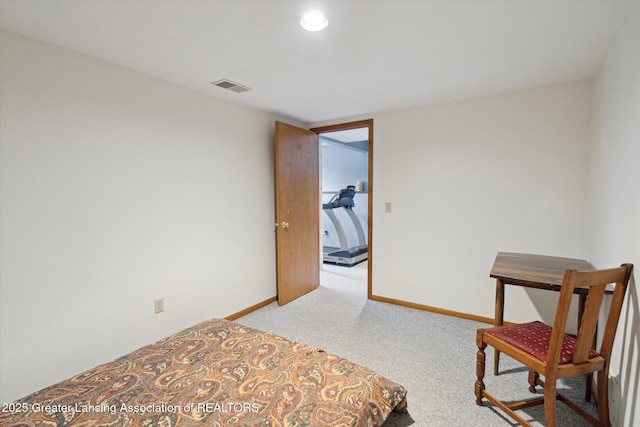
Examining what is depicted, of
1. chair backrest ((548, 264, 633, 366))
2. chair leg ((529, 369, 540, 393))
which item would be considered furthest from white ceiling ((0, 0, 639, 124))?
chair leg ((529, 369, 540, 393))

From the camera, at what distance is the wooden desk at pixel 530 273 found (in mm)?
1815

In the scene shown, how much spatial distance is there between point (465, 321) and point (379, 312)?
0.85 metres

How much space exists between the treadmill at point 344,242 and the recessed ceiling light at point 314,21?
13.4 ft

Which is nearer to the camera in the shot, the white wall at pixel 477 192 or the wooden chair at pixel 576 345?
the wooden chair at pixel 576 345

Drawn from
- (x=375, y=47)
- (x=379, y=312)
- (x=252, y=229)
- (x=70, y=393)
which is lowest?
(x=379, y=312)

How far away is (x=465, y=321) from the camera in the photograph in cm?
299

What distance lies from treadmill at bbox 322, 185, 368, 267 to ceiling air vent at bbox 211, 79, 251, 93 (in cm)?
328

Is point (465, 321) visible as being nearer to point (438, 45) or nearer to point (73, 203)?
point (438, 45)

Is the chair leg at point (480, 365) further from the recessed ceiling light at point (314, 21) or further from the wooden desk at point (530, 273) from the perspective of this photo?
the recessed ceiling light at point (314, 21)

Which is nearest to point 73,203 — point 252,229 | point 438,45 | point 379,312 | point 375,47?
point 252,229

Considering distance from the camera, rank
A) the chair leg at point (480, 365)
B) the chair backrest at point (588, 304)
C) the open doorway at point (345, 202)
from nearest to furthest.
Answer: the chair backrest at point (588, 304), the chair leg at point (480, 365), the open doorway at point (345, 202)

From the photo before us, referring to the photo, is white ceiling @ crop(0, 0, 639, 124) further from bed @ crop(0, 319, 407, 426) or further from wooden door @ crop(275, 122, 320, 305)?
bed @ crop(0, 319, 407, 426)

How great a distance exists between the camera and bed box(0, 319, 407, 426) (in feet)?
3.88

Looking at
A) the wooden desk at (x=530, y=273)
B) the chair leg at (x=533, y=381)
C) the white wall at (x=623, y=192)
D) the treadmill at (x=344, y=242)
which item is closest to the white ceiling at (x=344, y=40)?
the white wall at (x=623, y=192)
